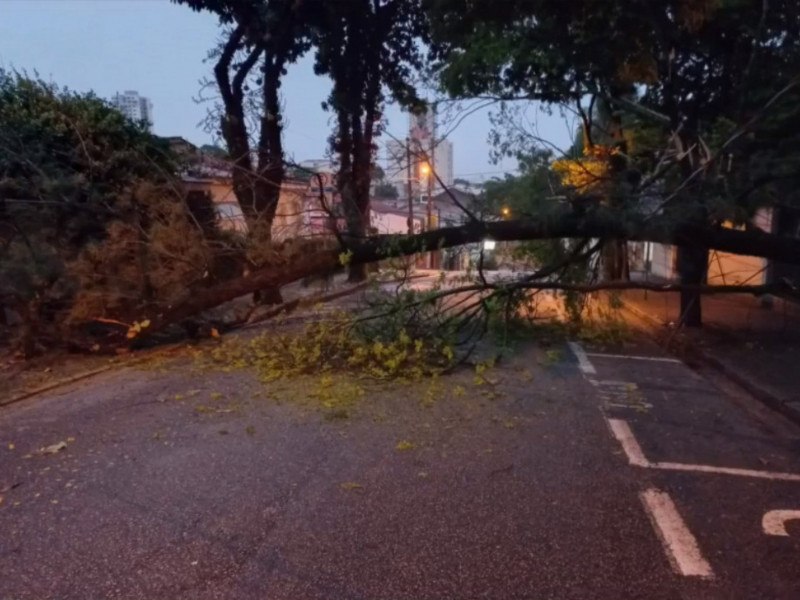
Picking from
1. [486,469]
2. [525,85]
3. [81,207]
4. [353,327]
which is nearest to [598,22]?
[525,85]

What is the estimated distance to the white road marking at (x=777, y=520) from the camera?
4.13 meters

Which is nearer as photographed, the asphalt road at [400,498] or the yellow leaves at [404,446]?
the asphalt road at [400,498]

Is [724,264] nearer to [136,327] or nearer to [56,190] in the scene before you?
[136,327]

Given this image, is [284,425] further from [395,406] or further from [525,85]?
[525,85]

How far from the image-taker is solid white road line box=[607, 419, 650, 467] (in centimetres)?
533

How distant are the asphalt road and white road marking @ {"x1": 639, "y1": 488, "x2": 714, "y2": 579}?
0.01m

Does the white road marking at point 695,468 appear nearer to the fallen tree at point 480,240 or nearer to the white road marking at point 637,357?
the fallen tree at point 480,240

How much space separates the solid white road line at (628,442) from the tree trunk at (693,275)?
437 centimetres

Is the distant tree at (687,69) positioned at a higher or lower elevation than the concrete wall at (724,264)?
higher

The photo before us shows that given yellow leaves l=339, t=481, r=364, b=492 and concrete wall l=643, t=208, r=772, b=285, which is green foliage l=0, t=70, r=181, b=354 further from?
concrete wall l=643, t=208, r=772, b=285

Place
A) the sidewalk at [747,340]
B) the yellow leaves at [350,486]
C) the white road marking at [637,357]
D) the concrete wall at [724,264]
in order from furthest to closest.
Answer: the concrete wall at [724,264] < the white road marking at [637,357] < the sidewalk at [747,340] < the yellow leaves at [350,486]

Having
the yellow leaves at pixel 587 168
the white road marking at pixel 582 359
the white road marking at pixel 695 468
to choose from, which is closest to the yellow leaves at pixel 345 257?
the yellow leaves at pixel 587 168

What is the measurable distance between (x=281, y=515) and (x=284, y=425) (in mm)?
1937

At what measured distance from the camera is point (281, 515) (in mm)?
4301
